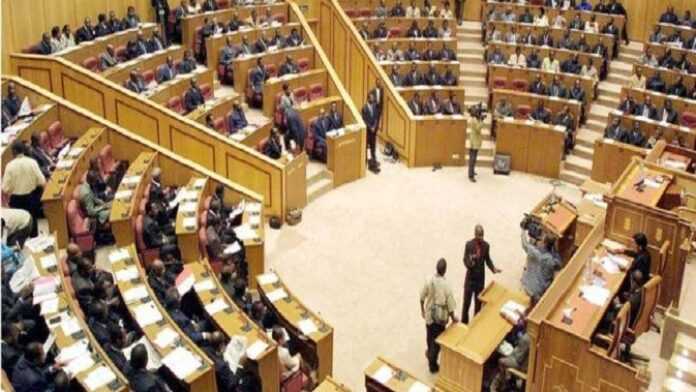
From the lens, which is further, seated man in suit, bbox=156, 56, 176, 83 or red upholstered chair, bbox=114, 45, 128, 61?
red upholstered chair, bbox=114, 45, 128, 61

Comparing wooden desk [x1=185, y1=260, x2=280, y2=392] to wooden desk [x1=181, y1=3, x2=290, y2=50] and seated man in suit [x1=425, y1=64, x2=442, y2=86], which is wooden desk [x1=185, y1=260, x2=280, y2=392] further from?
seated man in suit [x1=425, y1=64, x2=442, y2=86]

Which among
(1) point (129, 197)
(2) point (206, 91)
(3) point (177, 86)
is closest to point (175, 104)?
(3) point (177, 86)

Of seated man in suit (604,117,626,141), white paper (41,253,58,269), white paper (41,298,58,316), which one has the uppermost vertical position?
seated man in suit (604,117,626,141)

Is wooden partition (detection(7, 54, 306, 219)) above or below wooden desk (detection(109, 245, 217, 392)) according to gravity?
above

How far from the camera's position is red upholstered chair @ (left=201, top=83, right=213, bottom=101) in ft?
47.7

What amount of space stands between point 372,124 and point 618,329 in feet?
24.0

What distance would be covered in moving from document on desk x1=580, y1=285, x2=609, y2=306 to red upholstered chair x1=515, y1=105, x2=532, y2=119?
23.0 ft

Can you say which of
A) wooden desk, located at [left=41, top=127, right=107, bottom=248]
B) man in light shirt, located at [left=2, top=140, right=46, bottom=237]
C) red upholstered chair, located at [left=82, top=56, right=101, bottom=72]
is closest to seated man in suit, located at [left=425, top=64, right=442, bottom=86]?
red upholstered chair, located at [left=82, top=56, right=101, bottom=72]

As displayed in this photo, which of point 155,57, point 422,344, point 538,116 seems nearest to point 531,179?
point 538,116

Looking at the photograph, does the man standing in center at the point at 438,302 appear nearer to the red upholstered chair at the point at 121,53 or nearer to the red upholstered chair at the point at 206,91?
the red upholstered chair at the point at 206,91

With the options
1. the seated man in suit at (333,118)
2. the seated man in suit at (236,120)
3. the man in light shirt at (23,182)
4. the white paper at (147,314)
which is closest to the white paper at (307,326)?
the white paper at (147,314)

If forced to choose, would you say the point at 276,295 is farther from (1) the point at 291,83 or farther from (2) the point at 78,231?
(1) the point at 291,83

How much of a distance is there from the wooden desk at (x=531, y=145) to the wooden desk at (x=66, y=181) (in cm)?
649

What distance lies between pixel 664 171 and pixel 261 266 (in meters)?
4.83
